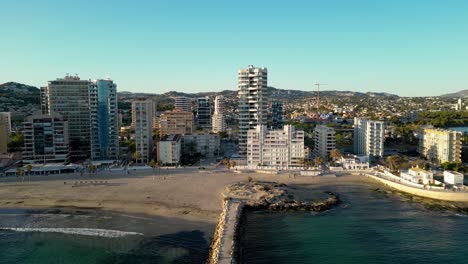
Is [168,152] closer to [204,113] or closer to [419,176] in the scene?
[419,176]

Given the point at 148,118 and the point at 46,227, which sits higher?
the point at 148,118

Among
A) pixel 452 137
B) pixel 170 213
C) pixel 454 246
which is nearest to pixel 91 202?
pixel 170 213

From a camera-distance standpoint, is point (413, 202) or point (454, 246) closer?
point (454, 246)

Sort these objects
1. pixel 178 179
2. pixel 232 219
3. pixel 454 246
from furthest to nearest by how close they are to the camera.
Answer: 1. pixel 178 179
2. pixel 232 219
3. pixel 454 246

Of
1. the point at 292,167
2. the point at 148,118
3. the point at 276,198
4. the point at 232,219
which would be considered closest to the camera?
the point at 232,219

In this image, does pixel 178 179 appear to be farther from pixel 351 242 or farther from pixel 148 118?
pixel 351 242

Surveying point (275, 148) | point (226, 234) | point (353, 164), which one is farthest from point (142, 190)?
point (353, 164)

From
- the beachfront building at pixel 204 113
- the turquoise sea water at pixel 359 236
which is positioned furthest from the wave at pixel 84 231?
the beachfront building at pixel 204 113
